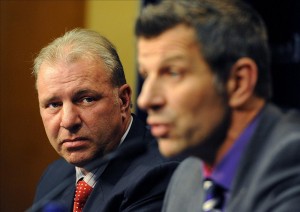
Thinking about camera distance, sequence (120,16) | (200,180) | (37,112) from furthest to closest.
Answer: (37,112) < (120,16) < (200,180)

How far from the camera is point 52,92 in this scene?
217 centimetres

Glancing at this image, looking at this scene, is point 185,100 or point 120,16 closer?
point 185,100

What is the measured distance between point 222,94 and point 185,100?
7cm

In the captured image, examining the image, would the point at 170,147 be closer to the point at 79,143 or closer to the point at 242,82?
the point at 242,82

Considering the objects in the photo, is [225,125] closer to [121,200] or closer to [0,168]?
[121,200]

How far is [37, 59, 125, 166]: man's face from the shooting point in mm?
2123

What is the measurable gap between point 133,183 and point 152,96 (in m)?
0.63

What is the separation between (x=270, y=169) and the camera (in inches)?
53.1

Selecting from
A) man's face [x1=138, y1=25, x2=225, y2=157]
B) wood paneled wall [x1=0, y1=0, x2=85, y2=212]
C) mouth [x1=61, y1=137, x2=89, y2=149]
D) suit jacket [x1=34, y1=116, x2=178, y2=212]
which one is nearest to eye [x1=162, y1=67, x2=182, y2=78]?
man's face [x1=138, y1=25, x2=225, y2=157]

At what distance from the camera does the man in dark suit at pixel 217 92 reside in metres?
1.39

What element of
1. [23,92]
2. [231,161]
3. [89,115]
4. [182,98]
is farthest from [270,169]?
[23,92]

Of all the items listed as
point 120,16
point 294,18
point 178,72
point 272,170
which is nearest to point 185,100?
point 178,72

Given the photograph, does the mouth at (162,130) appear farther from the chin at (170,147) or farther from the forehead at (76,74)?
the forehead at (76,74)

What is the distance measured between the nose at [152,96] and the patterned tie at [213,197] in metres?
0.20
